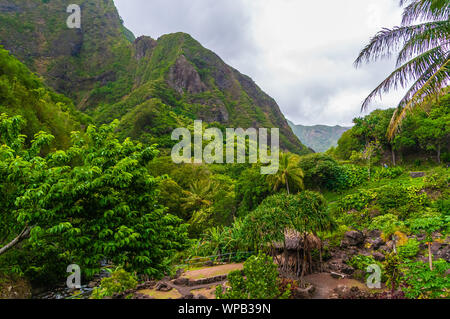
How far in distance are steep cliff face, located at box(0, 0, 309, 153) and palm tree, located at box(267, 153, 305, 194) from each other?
226 ft

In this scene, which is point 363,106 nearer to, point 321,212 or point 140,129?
point 321,212

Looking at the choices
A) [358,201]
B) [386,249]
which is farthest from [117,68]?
[386,249]

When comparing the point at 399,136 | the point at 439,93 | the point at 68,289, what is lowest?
the point at 68,289

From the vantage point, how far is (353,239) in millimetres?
14461

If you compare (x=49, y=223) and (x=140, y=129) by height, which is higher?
(x=140, y=129)

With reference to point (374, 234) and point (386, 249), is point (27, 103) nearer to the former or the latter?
point (386, 249)

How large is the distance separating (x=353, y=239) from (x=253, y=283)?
10638 mm

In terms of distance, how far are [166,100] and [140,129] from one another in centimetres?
3565

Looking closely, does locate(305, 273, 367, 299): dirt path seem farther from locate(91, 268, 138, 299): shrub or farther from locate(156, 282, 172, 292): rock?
locate(91, 268, 138, 299): shrub

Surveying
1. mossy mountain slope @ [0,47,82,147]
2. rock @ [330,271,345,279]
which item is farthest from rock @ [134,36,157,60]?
rock @ [330,271,345,279]

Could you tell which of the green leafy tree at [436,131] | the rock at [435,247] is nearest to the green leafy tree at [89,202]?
the rock at [435,247]

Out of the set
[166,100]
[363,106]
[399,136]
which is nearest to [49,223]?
[363,106]

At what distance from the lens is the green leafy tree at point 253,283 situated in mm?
6062

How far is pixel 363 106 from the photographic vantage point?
8961 mm
